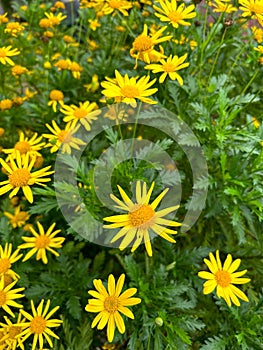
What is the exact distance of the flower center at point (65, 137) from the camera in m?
1.63

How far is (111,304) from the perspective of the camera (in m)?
1.16

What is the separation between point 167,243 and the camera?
5.36 feet

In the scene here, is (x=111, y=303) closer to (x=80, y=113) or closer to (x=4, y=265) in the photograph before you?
(x=4, y=265)

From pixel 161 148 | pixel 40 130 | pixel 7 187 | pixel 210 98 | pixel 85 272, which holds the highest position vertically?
pixel 210 98

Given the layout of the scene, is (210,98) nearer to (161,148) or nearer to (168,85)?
(168,85)

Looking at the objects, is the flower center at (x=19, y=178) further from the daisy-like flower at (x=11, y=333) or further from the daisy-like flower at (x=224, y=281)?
the daisy-like flower at (x=224, y=281)

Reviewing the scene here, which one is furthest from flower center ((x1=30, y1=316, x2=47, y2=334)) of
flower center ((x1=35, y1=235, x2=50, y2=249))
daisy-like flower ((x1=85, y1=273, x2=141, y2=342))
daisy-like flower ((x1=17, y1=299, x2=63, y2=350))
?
flower center ((x1=35, y1=235, x2=50, y2=249))

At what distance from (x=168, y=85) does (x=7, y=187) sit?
831mm

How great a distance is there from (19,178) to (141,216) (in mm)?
459

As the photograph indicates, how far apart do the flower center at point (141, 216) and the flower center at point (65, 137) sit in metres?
0.58

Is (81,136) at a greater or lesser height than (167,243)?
greater

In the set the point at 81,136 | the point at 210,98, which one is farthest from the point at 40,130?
the point at 210,98

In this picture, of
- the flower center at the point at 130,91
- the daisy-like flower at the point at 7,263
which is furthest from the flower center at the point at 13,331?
the flower center at the point at 130,91

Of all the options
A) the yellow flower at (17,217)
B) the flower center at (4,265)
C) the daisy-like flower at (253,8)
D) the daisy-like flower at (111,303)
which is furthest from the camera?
the yellow flower at (17,217)
